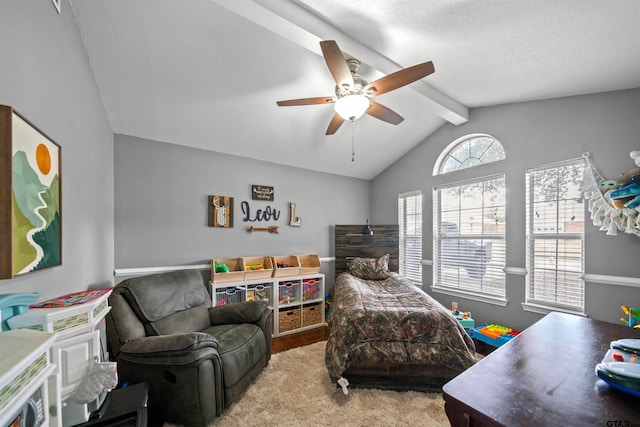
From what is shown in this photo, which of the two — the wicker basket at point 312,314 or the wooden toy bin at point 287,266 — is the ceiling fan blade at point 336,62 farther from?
the wicker basket at point 312,314

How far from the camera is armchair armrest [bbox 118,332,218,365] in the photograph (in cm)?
166

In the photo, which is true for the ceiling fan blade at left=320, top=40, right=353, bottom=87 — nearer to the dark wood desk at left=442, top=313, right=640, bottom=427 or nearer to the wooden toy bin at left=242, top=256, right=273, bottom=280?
the dark wood desk at left=442, top=313, right=640, bottom=427

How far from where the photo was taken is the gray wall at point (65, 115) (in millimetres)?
963

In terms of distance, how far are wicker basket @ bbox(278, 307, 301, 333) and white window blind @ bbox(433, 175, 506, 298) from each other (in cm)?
211

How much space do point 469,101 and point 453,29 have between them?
59.9 inches

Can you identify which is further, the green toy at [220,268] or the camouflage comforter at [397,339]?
the green toy at [220,268]

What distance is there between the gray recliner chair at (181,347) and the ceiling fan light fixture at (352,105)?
6.39 ft

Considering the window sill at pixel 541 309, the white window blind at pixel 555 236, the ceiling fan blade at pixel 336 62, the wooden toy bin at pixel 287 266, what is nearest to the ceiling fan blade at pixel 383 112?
the ceiling fan blade at pixel 336 62

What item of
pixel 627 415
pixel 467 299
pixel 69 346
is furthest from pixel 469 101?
pixel 69 346

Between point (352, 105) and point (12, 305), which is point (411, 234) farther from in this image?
point (12, 305)

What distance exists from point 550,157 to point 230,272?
3824 millimetres

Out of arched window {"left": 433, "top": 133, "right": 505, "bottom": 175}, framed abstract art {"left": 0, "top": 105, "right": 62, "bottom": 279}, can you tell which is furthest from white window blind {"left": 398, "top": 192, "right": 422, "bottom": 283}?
framed abstract art {"left": 0, "top": 105, "right": 62, "bottom": 279}

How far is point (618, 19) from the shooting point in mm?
1466

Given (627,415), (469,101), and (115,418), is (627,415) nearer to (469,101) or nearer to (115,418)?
(115,418)
